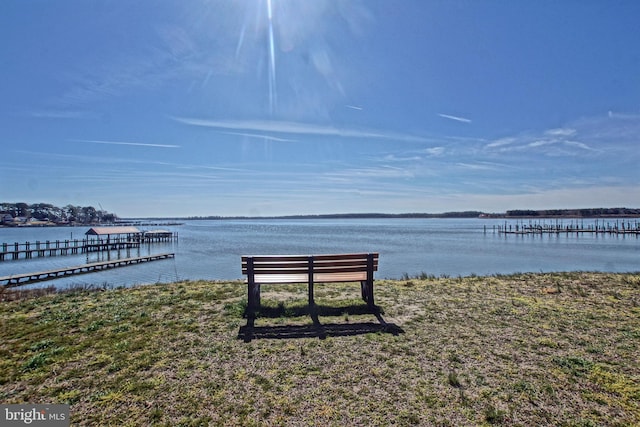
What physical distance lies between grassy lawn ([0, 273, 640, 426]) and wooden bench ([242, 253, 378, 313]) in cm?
59

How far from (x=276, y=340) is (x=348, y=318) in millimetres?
1653

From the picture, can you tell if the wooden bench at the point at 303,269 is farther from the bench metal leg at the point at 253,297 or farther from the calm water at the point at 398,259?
the calm water at the point at 398,259

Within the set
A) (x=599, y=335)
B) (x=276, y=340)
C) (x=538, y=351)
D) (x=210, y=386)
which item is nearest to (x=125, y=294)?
(x=276, y=340)

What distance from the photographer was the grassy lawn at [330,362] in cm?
321

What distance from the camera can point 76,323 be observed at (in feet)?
19.0

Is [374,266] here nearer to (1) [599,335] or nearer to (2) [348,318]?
(2) [348,318]

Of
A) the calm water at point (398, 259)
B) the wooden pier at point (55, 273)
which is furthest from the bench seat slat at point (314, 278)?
the wooden pier at point (55, 273)

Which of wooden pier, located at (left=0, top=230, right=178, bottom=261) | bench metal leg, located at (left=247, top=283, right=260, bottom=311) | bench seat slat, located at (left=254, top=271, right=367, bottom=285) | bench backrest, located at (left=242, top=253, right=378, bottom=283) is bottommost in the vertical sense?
wooden pier, located at (left=0, top=230, right=178, bottom=261)

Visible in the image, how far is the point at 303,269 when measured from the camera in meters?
6.59

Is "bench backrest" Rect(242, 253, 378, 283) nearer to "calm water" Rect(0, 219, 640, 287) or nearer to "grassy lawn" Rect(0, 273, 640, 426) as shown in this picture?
"grassy lawn" Rect(0, 273, 640, 426)

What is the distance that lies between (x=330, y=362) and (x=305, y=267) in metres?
2.52

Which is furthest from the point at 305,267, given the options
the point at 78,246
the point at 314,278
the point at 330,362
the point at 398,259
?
the point at 78,246

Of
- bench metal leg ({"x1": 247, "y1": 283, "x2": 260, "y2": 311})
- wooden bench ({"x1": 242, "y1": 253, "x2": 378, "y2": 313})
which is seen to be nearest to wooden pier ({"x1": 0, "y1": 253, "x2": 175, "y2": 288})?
bench metal leg ({"x1": 247, "y1": 283, "x2": 260, "y2": 311})

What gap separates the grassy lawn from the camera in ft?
10.5
